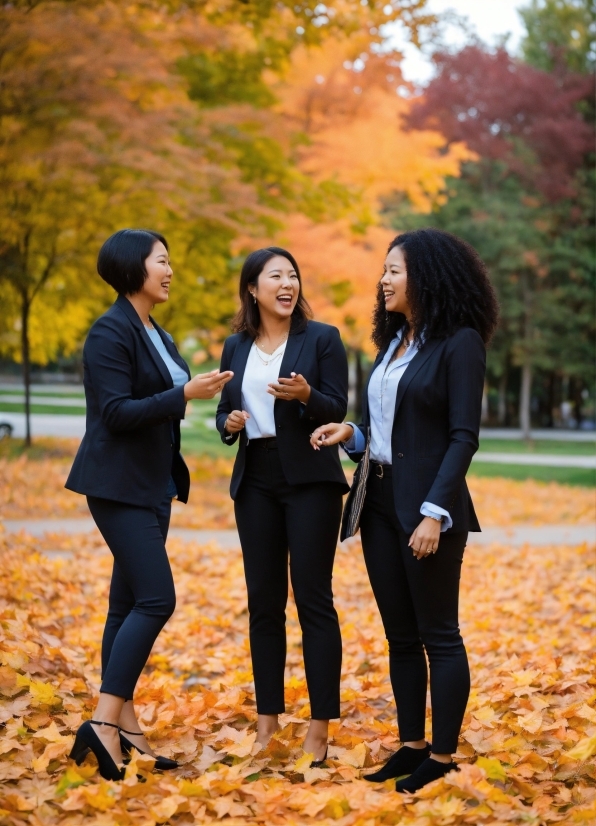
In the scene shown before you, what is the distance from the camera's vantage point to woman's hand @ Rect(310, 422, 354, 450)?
3525mm

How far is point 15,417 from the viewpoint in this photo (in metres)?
19.2

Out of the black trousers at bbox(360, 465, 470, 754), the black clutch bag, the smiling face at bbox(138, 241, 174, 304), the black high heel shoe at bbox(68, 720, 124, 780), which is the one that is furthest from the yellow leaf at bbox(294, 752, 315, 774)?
the smiling face at bbox(138, 241, 174, 304)

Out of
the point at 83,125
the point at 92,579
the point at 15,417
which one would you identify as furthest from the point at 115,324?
the point at 15,417

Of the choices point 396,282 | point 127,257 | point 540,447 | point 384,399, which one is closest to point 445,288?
point 396,282

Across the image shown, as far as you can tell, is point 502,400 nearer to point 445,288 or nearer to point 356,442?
point 356,442

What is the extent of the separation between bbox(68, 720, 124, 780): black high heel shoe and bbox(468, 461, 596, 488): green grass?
57.4 feet

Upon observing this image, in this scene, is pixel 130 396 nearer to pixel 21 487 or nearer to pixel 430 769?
pixel 430 769

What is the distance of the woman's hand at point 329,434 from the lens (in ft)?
11.6

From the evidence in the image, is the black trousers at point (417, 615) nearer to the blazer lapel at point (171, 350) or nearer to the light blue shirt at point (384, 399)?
the light blue shirt at point (384, 399)

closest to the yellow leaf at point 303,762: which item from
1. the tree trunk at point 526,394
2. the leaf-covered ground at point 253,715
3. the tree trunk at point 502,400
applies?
the leaf-covered ground at point 253,715

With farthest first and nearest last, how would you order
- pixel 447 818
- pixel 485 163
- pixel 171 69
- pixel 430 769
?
pixel 485 163
pixel 171 69
pixel 430 769
pixel 447 818

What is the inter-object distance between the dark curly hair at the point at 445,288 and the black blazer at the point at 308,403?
1.35 ft

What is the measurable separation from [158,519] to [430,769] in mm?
1406

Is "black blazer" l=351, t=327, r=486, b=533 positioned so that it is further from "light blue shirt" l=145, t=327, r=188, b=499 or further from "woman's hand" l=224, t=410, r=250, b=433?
"light blue shirt" l=145, t=327, r=188, b=499
